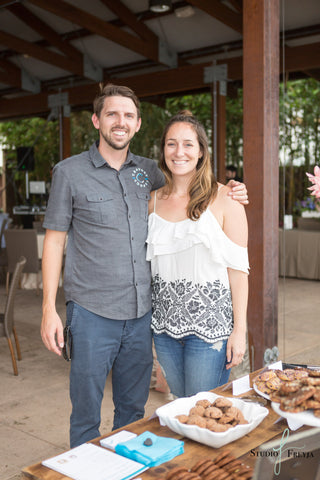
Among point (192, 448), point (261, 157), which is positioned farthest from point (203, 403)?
point (261, 157)

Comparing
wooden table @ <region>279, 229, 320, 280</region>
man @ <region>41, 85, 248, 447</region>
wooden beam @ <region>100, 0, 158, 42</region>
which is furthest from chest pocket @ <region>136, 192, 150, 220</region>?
wooden beam @ <region>100, 0, 158, 42</region>

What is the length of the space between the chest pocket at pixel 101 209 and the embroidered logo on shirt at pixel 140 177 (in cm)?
17

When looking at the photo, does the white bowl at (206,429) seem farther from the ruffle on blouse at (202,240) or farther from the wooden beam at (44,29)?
the wooden beam at (44,29)

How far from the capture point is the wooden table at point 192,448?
3.87 feet

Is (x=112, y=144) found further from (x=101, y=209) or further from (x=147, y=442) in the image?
(x=147, y=442)

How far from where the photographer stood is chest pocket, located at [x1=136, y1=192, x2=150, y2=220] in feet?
6.53

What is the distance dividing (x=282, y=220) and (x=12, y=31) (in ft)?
23.3

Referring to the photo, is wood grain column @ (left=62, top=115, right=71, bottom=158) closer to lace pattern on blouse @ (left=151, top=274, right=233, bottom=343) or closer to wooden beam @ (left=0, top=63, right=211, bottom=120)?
wooden beam @ (left=0, top=63, right=211, bottom=120)

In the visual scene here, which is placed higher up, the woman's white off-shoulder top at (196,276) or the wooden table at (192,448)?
the woman's white off-shoulder top at (196,276)

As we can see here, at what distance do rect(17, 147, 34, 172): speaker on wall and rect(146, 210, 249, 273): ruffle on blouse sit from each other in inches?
291

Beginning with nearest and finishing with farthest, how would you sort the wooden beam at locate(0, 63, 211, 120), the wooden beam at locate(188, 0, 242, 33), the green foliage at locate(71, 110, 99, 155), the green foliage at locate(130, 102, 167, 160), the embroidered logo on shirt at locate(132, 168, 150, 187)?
the embroidered logo on shirt at locate(132, 168, 150, 187)
the green foliage at locate(130, 102, 167, 160)
the wooden beam at locate(188, 0, 242, 33)
the green foliage at locate(71, 110, 99, 155)
the wooden beam at locate(0, 63, 211, 120)

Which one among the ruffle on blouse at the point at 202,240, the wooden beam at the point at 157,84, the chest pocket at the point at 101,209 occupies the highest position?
the wooden beam at the point at 157,84

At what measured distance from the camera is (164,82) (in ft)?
28.6

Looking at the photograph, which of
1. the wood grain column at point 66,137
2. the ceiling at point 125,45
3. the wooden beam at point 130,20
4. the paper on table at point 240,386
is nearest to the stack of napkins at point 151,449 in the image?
the paper on table at point 240,386
